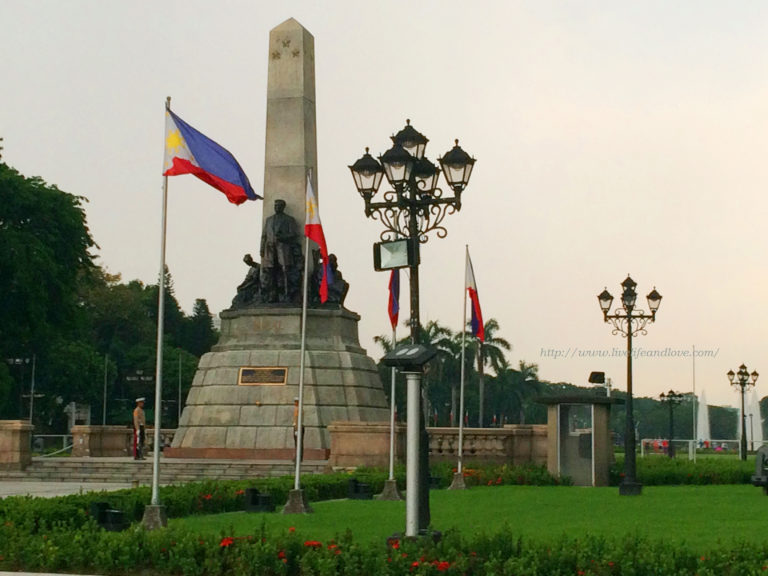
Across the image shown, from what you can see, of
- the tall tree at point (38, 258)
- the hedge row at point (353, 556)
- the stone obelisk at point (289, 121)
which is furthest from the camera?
the tall tree at point (38, 258)

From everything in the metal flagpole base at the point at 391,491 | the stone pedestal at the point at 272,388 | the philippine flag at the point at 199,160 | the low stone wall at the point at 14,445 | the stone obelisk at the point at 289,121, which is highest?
the stone obelisk at the point at 289,121

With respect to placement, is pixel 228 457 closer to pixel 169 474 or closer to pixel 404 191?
pixel 169 474

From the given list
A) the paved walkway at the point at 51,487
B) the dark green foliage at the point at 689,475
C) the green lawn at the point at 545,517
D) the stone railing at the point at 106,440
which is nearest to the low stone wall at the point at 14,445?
the paved walkway at the point at 51,487

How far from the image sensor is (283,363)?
38.6 m

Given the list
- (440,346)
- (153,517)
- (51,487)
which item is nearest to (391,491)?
(153,517)

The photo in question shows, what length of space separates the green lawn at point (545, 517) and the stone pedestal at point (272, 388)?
38.0 ft

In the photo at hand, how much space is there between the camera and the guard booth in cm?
3072

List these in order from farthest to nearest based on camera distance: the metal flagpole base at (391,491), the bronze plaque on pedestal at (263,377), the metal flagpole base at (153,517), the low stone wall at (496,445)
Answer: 1. the bronze plaque on pedestal at (263,377)
2. the low stone wall at (496,445)
3. the metal flagpole base at (391,491)
4. the metal flagpole base at (153,517)

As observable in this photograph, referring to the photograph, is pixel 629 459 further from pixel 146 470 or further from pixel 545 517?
pixel 146 470

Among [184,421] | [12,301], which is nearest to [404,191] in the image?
[184,421]

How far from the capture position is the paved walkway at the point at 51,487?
28047mm

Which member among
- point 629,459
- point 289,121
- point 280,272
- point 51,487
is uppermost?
point 289,121

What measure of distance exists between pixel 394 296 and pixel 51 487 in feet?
34.7

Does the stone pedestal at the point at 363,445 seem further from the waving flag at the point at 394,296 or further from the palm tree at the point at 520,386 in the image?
the palm tree at the point at 520,386
